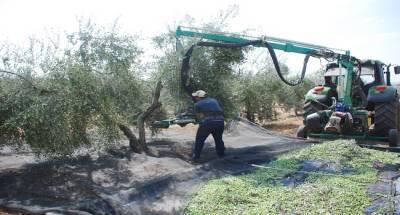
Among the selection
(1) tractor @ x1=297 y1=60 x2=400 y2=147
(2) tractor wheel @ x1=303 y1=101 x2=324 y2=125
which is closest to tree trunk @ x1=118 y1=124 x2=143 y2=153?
(1) tractor @ x1=297 y1=60 x2=400 y2=147

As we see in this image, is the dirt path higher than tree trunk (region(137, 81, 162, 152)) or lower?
lower

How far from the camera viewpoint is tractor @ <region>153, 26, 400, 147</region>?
858 centimetres

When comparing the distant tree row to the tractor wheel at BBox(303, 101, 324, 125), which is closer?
the distant tree row

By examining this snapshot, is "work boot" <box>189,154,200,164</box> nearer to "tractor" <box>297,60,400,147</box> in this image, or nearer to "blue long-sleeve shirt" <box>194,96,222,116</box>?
"blue long-sleeve shirt" <box>194,96,222,116</box>

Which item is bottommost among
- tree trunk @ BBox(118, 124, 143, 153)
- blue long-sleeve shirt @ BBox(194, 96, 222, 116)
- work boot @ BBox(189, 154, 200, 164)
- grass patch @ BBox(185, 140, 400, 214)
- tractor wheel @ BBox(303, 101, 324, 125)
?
grass patch @ BBox(185, 140, 400, 214)

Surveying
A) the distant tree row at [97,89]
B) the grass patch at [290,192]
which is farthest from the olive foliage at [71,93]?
the grass patch at [290,192]

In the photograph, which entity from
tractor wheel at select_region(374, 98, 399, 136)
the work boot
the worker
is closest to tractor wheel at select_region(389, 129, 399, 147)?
tractor wheel at select_region(374, 98, 399, 136)

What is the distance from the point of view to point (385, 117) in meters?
9.46

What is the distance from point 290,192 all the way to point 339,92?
520 centimetres

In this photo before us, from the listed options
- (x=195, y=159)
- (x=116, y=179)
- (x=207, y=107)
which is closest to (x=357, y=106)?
(x=207, y=107)

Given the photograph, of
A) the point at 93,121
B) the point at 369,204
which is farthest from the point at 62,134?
the point at 369,204

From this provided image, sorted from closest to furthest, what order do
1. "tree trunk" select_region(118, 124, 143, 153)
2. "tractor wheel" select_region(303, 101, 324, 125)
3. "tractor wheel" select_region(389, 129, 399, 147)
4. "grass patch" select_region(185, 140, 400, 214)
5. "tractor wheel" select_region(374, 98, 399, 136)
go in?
"grass patch" select_region(185, 140, 400, 214)
"tree trunk" select_region(118, 124, 143, 153)
"tractor wheel" select_region(389, 129, 399, 147)
"tractor wheel" select_region(374, 98, 399, 136)
"tractor wheel" select_region(303, 101, 324, 125)

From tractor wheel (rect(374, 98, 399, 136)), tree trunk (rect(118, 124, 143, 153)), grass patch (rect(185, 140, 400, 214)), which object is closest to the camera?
grass patch (rect(185, 140, 400, 214))

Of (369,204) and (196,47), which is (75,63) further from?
(369,204)
